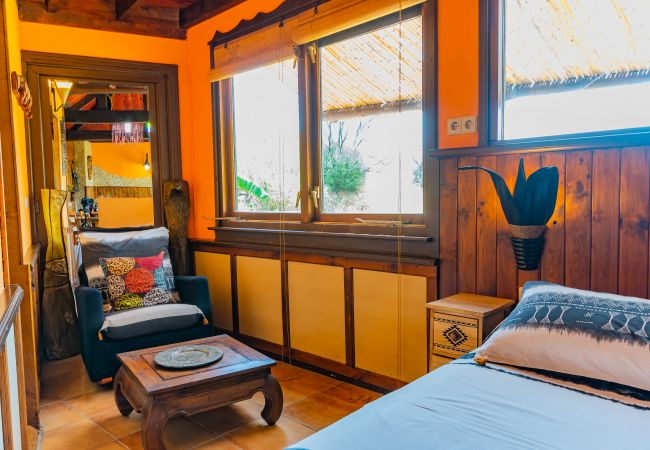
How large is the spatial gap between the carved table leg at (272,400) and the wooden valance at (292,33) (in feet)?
6.69

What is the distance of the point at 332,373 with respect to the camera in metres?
3.21

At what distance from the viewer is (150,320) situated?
3123mm

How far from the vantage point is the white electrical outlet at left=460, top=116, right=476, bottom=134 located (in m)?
2.42

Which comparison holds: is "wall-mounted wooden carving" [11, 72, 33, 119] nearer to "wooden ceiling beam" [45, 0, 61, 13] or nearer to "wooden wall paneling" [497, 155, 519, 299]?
"wooden ceiling beam" [45, 0, 61, 13]

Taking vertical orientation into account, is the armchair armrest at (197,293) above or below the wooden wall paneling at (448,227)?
below

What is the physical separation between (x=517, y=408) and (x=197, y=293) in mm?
2584

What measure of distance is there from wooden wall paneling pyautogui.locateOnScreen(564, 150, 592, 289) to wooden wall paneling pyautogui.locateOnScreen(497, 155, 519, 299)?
236 mm

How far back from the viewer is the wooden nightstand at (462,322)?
6.87 ft

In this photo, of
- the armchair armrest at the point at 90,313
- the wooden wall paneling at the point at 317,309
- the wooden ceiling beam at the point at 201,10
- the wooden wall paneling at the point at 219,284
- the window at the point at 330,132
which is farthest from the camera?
the wooden wall paneling at the point at 219,284

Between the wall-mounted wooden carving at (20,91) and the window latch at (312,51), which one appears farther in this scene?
the window latch at (312,51)

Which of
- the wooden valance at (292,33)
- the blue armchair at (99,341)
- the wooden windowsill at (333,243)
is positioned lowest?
the blue armchair at (99,341)

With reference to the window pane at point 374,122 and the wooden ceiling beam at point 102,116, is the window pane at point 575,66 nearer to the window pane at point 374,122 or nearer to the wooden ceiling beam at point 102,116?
the window pane at point 374,122

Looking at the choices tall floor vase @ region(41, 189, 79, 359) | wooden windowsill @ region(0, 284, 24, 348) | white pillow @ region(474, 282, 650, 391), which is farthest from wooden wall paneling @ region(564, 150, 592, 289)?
tall floor vase @ region(41, 189, 79, 359)

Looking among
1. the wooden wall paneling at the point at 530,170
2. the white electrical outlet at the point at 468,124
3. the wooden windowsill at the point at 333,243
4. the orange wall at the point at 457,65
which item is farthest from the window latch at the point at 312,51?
the wooden wall paneling at the point at 530,170
